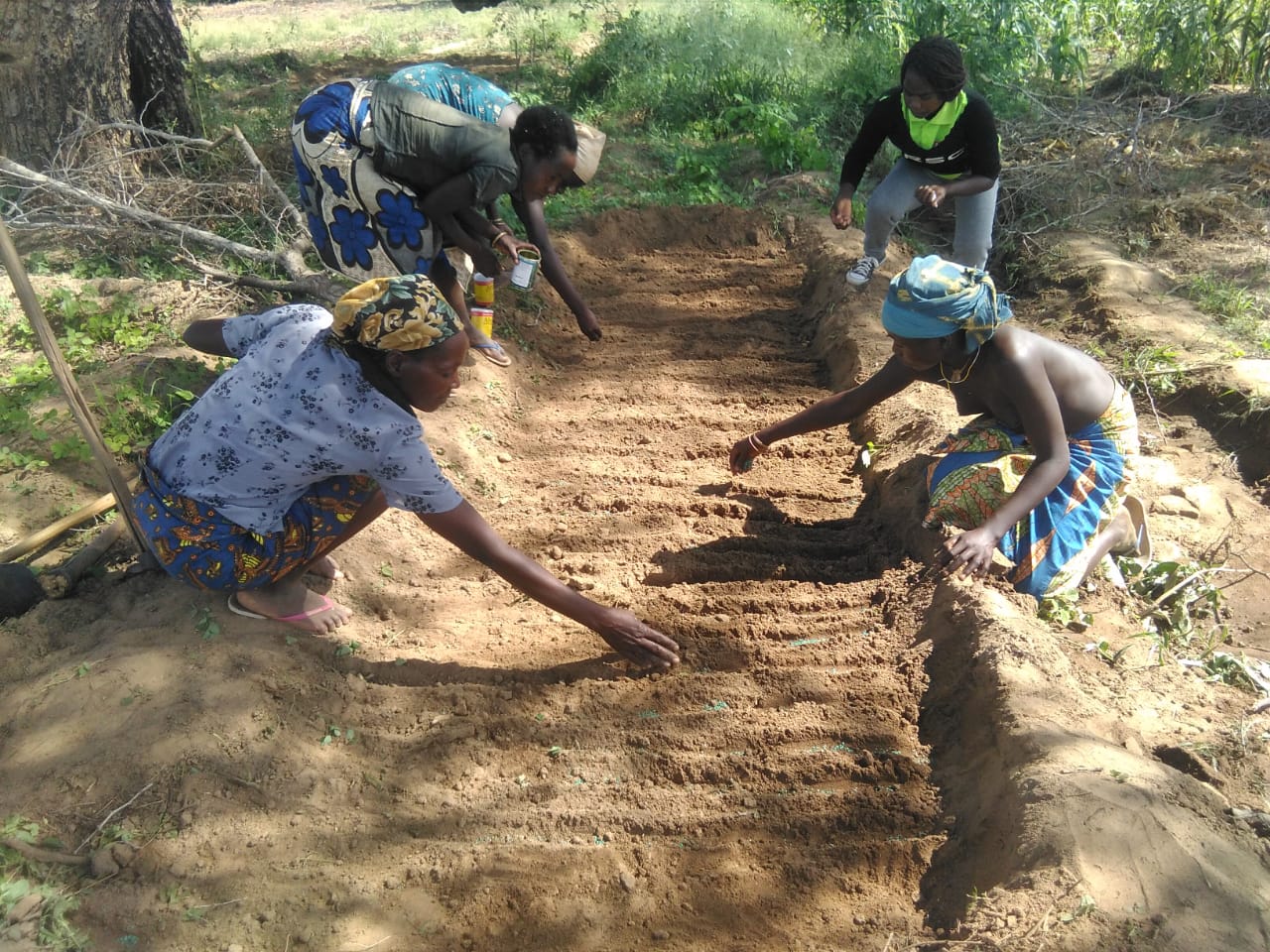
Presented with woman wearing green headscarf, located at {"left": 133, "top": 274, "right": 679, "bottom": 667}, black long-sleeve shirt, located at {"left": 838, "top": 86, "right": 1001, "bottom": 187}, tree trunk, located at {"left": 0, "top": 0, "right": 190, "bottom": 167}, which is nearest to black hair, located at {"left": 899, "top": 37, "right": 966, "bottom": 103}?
black long-sleeve shirt, located at {"left": 838, "top": 86, "right": 1001, "bottom": 187}

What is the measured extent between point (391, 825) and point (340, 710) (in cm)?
42

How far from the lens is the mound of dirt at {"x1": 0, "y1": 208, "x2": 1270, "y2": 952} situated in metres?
2.18

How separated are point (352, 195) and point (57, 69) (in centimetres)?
260

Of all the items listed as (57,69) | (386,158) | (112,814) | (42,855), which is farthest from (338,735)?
(57,69)

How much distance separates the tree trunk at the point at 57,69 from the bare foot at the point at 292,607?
3757 mm

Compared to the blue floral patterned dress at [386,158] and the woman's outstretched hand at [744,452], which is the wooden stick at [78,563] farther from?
the woman's outstretched hand at [744,452]

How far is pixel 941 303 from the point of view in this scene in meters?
2.87

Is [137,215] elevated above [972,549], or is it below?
above

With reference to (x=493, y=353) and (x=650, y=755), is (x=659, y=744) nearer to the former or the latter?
(x=650, y=755)

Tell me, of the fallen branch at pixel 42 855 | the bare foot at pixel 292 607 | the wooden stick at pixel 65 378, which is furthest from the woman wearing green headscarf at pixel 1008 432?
the fallen branch at pixel 42 855

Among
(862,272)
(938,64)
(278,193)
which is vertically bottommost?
(862,272)

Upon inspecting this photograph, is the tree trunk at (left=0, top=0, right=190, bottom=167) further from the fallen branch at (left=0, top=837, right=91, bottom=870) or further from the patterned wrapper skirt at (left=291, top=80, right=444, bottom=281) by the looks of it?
the fallen branch at (left=0, top=837, right=91, bottom=870)

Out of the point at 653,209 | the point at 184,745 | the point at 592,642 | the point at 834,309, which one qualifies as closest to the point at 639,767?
the point at 592,642

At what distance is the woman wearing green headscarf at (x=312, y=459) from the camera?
2.36 meters
